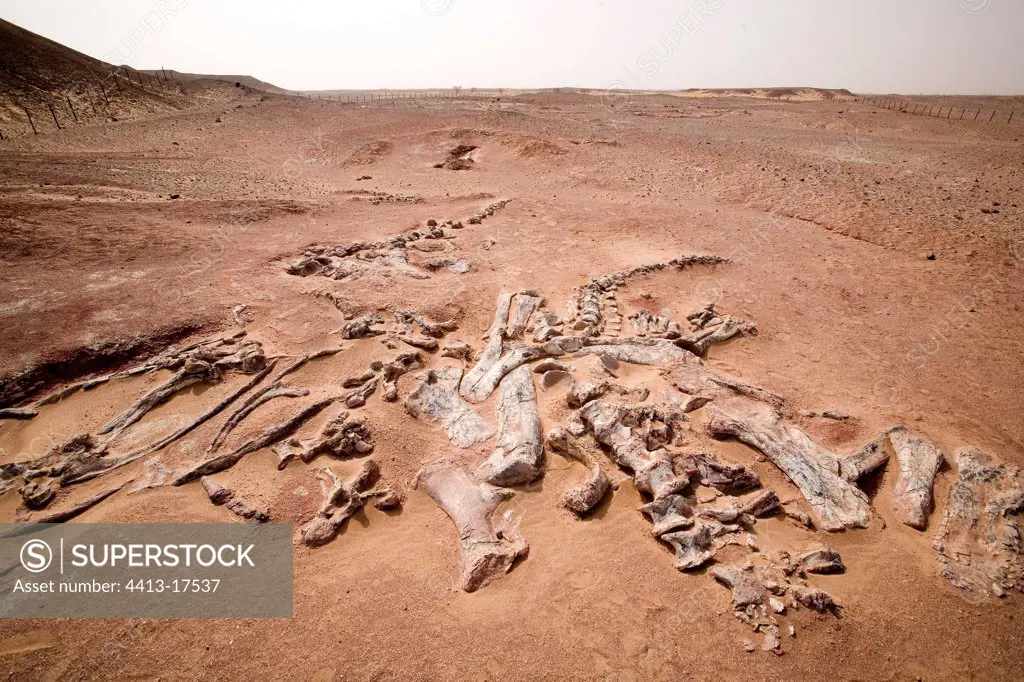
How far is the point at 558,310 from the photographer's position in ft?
23.8

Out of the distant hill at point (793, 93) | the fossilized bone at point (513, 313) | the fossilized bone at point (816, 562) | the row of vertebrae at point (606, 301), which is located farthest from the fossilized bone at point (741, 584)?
the distant hill at point (793, 93)

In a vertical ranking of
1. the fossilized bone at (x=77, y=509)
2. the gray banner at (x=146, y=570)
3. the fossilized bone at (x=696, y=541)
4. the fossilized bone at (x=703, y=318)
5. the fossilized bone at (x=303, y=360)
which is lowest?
the gray banner at (x=146, y=570)

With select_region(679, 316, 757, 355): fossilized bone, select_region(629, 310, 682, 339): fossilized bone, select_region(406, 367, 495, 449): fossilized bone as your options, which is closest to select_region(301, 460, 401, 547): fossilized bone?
select_region(406, 367, 495, 449): fossilized bone

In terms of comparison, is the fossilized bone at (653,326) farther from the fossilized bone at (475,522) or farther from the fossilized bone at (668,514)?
the fossilized bone at (475,522)

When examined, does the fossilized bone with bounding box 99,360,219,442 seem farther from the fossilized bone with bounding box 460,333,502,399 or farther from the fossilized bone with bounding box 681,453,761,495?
the fossilized bone with bounding box 681,453,761,495

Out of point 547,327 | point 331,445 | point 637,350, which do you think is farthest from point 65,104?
point 637,350

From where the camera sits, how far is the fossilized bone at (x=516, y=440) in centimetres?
414

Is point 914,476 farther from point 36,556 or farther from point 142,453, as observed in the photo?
point 36,556

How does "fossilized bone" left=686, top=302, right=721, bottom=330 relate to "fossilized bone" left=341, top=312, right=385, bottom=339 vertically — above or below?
above

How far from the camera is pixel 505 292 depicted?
297 inches

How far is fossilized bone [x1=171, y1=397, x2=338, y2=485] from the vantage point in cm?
409

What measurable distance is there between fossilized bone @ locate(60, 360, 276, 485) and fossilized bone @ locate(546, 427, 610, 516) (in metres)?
3.60

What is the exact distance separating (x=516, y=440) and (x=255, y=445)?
2642 millimetres

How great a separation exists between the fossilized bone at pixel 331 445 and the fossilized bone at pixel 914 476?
16.3 feet
